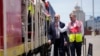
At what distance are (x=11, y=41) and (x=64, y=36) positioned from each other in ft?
25.3

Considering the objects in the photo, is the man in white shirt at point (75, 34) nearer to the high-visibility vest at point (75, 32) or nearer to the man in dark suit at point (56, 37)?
the high-visibility vest at point (75, 32)

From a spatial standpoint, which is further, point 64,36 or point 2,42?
point 64,36

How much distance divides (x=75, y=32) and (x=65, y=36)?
1.47ft

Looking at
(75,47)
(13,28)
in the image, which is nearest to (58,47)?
(75,47)

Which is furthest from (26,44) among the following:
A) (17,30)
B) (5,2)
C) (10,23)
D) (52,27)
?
(52,27)

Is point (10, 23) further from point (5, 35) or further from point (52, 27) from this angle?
point (52, 27)

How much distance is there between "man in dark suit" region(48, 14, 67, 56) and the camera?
16.0 meters

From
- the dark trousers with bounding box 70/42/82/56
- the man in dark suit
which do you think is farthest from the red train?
the dark trousers with bounding box 70/42/82/56

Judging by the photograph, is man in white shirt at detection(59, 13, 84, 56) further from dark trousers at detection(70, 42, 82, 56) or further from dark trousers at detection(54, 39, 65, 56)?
dark trousers at detection(54, 39, 65, 56)

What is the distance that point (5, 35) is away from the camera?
797 cm

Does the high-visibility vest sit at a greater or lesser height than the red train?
lesser

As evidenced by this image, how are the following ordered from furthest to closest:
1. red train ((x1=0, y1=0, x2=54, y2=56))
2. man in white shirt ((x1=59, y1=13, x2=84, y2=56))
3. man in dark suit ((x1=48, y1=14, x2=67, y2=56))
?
man in white shirt ((x1=59, y1=13, x2=84, y2=56)) → man in dark suit ((x1=48, y1=14, x2=67, y2=56)) → red train ((x1=0, y1=0, x2=54, y2=56))

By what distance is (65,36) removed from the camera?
639 inches

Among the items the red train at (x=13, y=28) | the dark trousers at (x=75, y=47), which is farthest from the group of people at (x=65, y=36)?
the red train at (x=13, y=28)
